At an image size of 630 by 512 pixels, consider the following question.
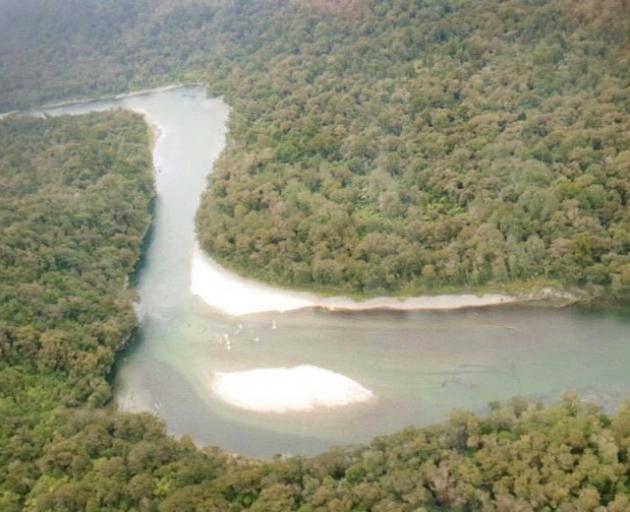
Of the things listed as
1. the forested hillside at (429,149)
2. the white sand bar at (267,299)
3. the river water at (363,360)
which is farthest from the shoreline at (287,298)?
the forested hillside at (429,149)

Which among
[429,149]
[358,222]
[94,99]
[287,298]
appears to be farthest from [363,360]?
[94,99]

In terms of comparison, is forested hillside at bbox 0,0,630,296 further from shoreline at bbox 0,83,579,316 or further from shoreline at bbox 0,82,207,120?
shoreline at bbox 0,82,207,120

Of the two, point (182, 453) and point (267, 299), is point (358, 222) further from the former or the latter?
point (182, 453)

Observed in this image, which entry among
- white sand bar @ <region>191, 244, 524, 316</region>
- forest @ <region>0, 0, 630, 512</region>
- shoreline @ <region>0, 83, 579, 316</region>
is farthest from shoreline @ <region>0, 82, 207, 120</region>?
white sand bar @ <region>191, 244, 524, 316</region>

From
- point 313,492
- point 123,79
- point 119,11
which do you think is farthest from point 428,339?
point 119,11

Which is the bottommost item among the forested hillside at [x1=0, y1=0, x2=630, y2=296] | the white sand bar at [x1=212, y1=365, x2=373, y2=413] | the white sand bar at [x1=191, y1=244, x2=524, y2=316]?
the white sand bar at [x1=212, y1=365, x2=373, y2=413]

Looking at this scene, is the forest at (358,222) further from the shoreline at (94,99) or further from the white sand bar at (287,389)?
the shoreline at (94,99)
